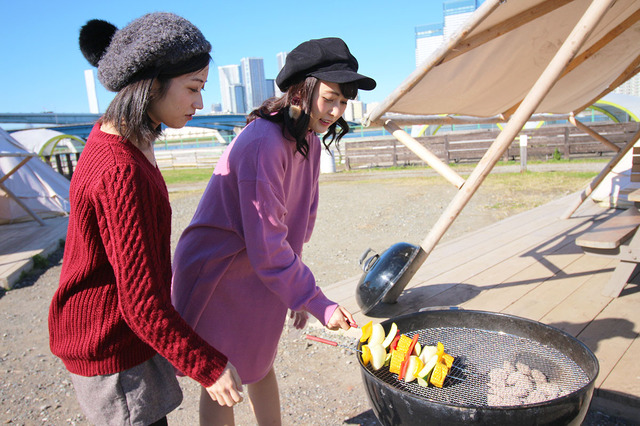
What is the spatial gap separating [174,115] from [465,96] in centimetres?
317

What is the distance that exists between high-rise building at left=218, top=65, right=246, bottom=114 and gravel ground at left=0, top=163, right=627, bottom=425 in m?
93.6

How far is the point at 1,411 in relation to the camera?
2.96 meters

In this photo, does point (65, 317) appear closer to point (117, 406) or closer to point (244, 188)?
point (117, 406)

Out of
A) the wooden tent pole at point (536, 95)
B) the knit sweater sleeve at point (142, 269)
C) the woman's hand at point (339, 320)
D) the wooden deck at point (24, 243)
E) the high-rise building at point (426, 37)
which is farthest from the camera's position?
the high-rise building at point (426, 37)

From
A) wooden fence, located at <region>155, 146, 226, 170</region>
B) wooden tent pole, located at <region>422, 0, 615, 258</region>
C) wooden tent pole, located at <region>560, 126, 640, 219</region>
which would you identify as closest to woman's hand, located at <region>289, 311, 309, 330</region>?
wooden tent pole, located at <region>422, 0, 615, 258</region>

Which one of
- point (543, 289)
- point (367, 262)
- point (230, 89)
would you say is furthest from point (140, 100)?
point (230, 89)

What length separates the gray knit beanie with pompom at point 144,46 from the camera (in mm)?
1208

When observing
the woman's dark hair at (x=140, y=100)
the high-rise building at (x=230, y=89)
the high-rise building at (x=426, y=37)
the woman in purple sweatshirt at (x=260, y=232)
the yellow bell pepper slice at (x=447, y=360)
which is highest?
the high-rise building at (x=426, y=37)

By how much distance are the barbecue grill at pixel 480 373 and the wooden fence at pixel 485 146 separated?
41.2ft

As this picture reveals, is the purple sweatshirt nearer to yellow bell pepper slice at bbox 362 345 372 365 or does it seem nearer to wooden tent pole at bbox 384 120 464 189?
yellow bell pepper slice at bbox 362 345 372 365

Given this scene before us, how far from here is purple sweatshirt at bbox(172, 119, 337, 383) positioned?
1.60 meters

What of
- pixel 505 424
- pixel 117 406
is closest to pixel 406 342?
pixel 505 424

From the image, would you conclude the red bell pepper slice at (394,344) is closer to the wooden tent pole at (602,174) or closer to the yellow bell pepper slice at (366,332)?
the yellow bell pepper slice at (366,332)

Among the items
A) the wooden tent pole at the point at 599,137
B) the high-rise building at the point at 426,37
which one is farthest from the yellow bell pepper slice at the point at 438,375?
the high-rise building at the point at 426,37
